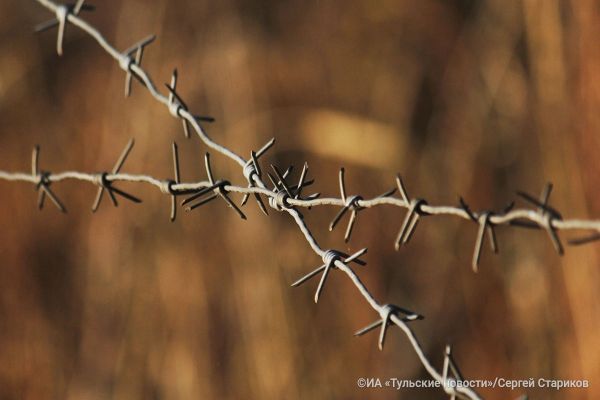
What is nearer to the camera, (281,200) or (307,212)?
(281,200)

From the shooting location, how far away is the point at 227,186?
0.94 metres

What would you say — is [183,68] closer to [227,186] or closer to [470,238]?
[470,238]

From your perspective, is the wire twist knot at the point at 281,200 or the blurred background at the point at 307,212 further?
the blurred background at the point at 307,212

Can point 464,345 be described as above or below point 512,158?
below

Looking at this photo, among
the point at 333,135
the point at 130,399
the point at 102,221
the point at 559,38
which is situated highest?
the point at 559,38

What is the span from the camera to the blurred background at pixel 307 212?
2807 mm

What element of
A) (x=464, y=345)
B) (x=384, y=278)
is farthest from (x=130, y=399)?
(x=464, y=345)

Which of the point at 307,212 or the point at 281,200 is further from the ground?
the point at 307,212

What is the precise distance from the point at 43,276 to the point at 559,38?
1.98m

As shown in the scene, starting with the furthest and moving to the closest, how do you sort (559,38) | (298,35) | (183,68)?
(298,35) < (183,68) < (559,38)

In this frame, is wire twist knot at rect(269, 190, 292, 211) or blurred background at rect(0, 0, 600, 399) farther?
blurred background at rect(0, 0, 600, 399)

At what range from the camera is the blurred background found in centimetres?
281

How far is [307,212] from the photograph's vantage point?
9.82ft

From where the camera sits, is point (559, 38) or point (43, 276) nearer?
point (559, 38)
